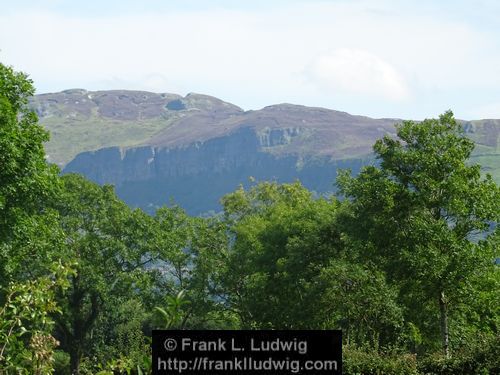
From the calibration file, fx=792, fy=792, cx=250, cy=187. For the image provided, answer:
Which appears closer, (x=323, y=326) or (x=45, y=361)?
(x=45, y=361)

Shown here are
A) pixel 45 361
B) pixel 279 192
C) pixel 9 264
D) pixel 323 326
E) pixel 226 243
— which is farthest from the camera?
pixel 279 192

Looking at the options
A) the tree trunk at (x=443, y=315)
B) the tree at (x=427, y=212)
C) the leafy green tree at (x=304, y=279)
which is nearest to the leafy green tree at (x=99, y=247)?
the leafy green tree at (x=304, y=279)

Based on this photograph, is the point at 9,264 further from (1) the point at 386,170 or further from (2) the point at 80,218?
(2) the point at 80,218

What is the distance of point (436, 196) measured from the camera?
3662 centimetres

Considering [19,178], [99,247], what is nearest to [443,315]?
[19,178]

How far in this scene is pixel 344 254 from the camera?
4325 centimetres

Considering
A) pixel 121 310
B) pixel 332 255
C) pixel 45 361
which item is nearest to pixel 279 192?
pixel 121 310

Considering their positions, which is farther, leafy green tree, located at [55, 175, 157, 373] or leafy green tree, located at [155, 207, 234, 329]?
leafy green tree, located at [155, 207, 234, 329]

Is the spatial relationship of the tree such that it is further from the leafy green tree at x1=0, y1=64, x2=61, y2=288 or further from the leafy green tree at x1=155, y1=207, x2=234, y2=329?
the leafy green tree at x1=155, y1=207, x2=234, y2=329

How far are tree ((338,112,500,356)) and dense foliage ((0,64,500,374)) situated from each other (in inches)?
2.6

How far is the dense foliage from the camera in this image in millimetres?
31953

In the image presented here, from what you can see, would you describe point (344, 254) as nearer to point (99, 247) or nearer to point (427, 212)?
point (427, 212)

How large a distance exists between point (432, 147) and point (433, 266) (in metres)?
5.91

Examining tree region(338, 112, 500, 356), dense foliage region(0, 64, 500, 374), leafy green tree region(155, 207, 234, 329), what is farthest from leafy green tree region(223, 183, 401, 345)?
tree region(338, 112, 500, 356)
